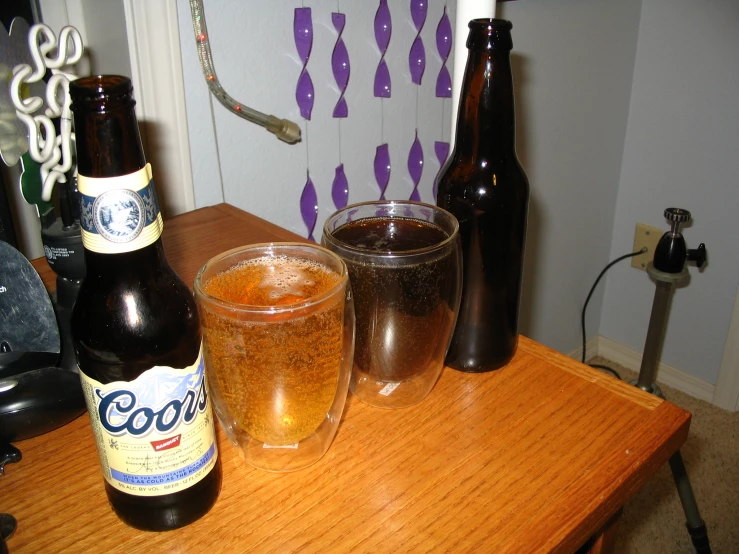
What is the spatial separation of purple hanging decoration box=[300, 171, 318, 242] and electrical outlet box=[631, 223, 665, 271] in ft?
3.33

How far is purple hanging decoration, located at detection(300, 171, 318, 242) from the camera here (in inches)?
43.6

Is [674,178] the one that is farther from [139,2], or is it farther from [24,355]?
[24,355]

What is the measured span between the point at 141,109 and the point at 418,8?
1.72ft

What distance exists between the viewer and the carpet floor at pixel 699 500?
1329 mm

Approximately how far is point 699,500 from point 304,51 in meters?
1.27

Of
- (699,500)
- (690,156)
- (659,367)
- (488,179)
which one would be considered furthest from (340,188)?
(659,367)

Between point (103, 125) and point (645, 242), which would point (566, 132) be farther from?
point (103, 125)

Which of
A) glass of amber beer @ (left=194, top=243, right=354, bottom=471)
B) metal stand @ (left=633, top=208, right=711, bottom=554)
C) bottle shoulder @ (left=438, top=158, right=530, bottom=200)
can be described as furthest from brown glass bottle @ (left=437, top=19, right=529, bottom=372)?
metal stand @ (left=633, top=208, right=711, bottom=554)

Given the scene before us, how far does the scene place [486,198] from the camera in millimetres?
495

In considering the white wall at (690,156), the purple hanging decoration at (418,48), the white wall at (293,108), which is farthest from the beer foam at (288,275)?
the white wall at (690,156)

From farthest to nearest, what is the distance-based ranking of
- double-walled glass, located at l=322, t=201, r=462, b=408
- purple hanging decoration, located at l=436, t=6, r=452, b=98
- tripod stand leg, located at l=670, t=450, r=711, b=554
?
purple hanging decoration, located at l=436, t=6, r=452, b=98 < tripod stand leg, located at l=670, t=450, r=711, b=554 < double-walled glass, located at l=322, t=201, r=462, b=408

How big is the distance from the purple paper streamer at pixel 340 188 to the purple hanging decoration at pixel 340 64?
104mm

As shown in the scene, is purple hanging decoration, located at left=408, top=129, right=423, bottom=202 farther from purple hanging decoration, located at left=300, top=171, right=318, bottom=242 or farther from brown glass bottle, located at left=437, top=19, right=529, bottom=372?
brown glass bottle, located at left=437, top=19, right=529, bottom=372

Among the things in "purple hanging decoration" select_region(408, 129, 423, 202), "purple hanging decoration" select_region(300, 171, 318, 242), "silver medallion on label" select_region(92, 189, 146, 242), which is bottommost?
"purple hanging decoration" select_region(300, 171, 318, 242)
